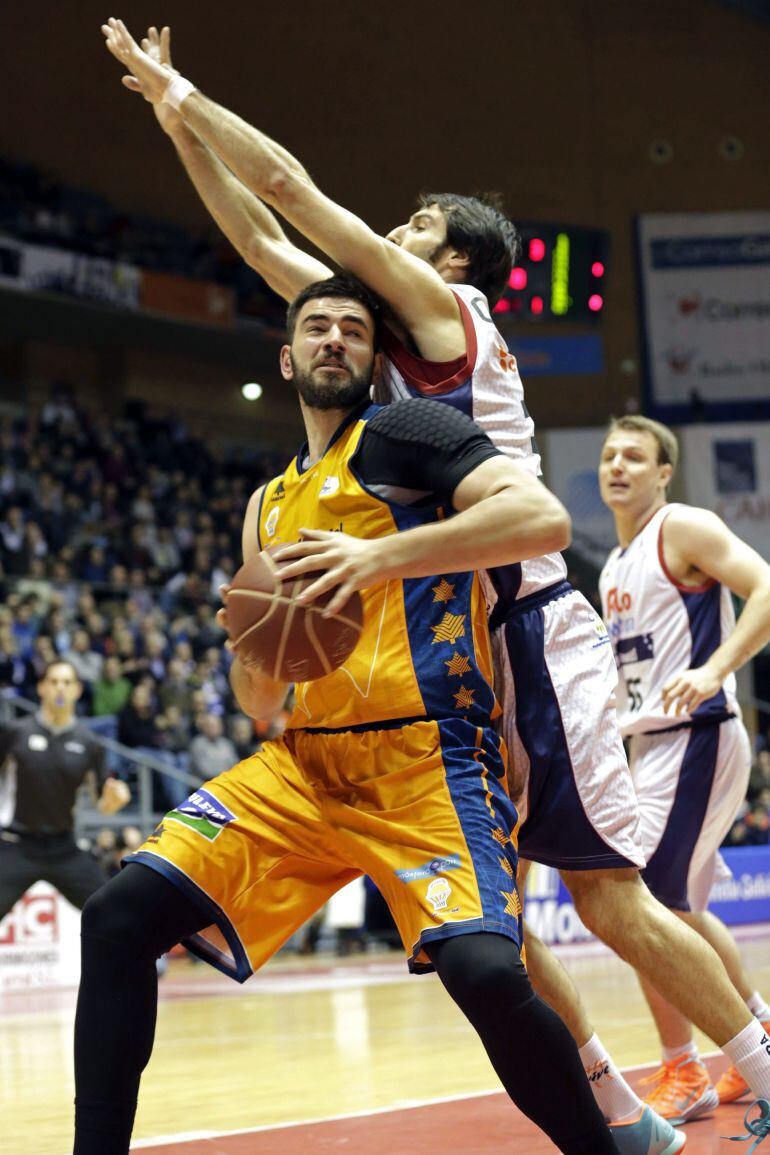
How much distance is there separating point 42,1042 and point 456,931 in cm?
506

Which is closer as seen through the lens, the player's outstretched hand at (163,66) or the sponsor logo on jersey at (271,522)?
the sponsor logo on jersey at (271,522)

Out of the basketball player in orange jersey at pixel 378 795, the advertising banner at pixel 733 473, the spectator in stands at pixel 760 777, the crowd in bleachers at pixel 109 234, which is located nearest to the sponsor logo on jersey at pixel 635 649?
the basketball player in orange jersey at pixel 378 795

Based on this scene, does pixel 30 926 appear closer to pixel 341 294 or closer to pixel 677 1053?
pixel 677 1053

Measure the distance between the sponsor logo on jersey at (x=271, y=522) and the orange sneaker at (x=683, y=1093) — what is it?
7.83 feet

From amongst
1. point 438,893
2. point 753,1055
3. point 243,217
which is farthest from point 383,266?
point 753,1055

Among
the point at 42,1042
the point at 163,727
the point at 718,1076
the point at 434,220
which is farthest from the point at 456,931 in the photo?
the point at 163,727

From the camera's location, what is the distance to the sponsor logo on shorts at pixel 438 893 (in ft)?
10.2

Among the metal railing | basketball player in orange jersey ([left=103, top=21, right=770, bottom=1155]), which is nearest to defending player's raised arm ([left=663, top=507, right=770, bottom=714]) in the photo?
basketball player in orange jersey ([left=103, top=21, right=770, bottom=1155])

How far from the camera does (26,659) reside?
630 inches

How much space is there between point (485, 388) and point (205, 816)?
1258 mm

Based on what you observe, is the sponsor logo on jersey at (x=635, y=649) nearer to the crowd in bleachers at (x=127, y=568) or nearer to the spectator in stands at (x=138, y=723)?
the crowd in bleachers at (x=127, y=568)

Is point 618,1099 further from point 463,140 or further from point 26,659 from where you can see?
point 463,140

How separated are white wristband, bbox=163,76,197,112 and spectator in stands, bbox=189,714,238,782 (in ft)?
38.2

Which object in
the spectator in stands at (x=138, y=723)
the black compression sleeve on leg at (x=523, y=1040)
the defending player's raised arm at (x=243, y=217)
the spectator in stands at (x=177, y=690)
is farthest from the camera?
the spectator in stands at (x=177, y=690)
